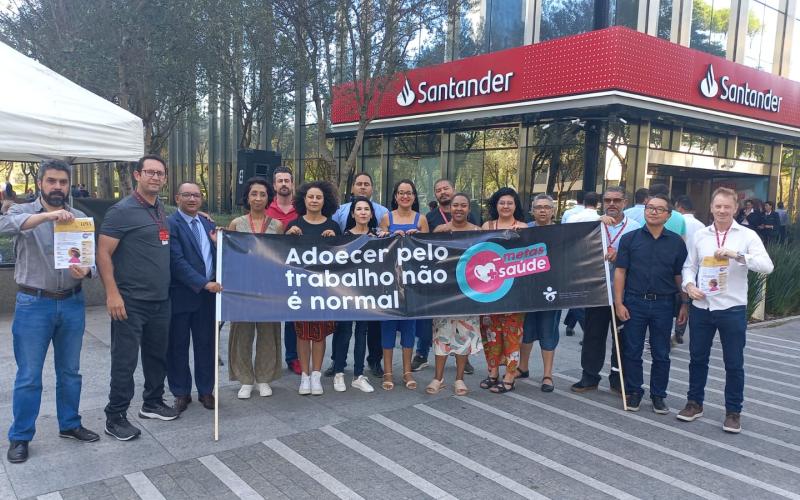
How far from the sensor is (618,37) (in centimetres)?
1225

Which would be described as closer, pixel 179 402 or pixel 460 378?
pixel 179 402

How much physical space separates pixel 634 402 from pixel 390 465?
2.48 m

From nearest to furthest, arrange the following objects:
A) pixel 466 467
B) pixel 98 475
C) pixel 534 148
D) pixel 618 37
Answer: pixel 98 475, pixel 466 467, pixel 618 37, pixel 534 148

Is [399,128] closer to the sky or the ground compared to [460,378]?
closer to the sky

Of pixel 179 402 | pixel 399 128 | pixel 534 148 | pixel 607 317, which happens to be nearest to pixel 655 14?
pixel 534 148

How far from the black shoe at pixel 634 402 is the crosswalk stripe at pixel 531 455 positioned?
1434mm

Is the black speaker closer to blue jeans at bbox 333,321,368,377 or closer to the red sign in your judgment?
the red sign

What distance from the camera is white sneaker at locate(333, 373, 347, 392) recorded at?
18.0 feet

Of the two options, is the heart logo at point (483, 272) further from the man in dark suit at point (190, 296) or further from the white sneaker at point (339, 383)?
the man in dark suit at point (190, 296)

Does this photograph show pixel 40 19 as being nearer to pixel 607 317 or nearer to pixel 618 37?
pixel 618 37

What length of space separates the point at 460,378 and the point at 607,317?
152 centimetres

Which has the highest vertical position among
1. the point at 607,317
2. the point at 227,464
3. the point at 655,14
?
the point at 655,14

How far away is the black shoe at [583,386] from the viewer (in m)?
5.71

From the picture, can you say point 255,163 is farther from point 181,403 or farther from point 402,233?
point 181,403
